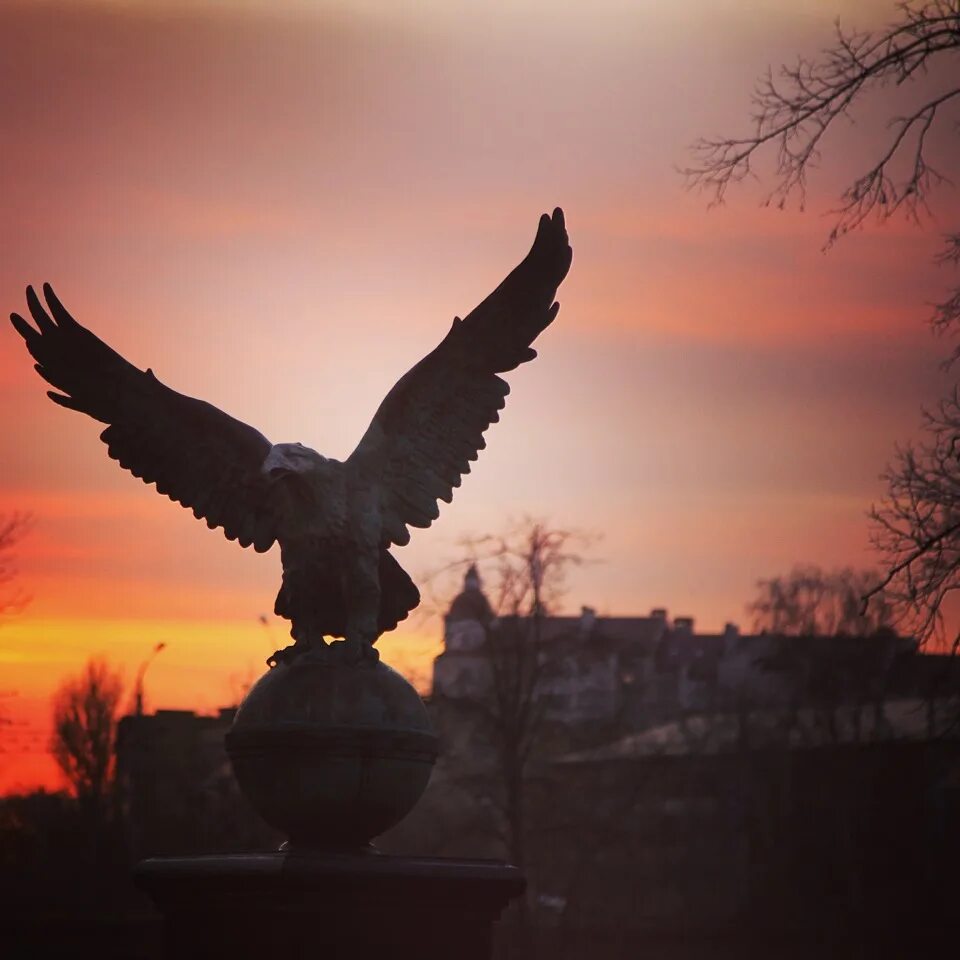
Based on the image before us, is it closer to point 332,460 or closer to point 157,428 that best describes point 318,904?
point 332,460

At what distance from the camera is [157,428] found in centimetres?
1385

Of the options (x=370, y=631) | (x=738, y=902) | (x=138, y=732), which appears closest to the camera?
(x=370, y=631)

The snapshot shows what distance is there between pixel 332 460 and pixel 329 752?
202cm

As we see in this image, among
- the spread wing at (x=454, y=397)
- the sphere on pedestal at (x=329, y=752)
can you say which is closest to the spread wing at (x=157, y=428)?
the spread wing at (x=454, y=397)

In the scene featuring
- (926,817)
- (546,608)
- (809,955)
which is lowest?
(809,955)

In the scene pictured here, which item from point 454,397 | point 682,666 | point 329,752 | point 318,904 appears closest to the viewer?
point 318,904

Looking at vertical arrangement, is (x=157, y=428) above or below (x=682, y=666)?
below

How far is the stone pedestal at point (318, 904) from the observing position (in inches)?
474

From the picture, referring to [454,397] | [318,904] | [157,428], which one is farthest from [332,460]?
[318,904]

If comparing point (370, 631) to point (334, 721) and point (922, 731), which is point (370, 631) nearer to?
point (334, 721)

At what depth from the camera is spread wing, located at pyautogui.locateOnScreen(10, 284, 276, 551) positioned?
44.9 feet

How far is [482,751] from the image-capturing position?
48469mm

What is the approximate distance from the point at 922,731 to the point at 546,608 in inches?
707

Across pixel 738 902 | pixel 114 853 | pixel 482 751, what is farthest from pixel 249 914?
pixel 738 902
